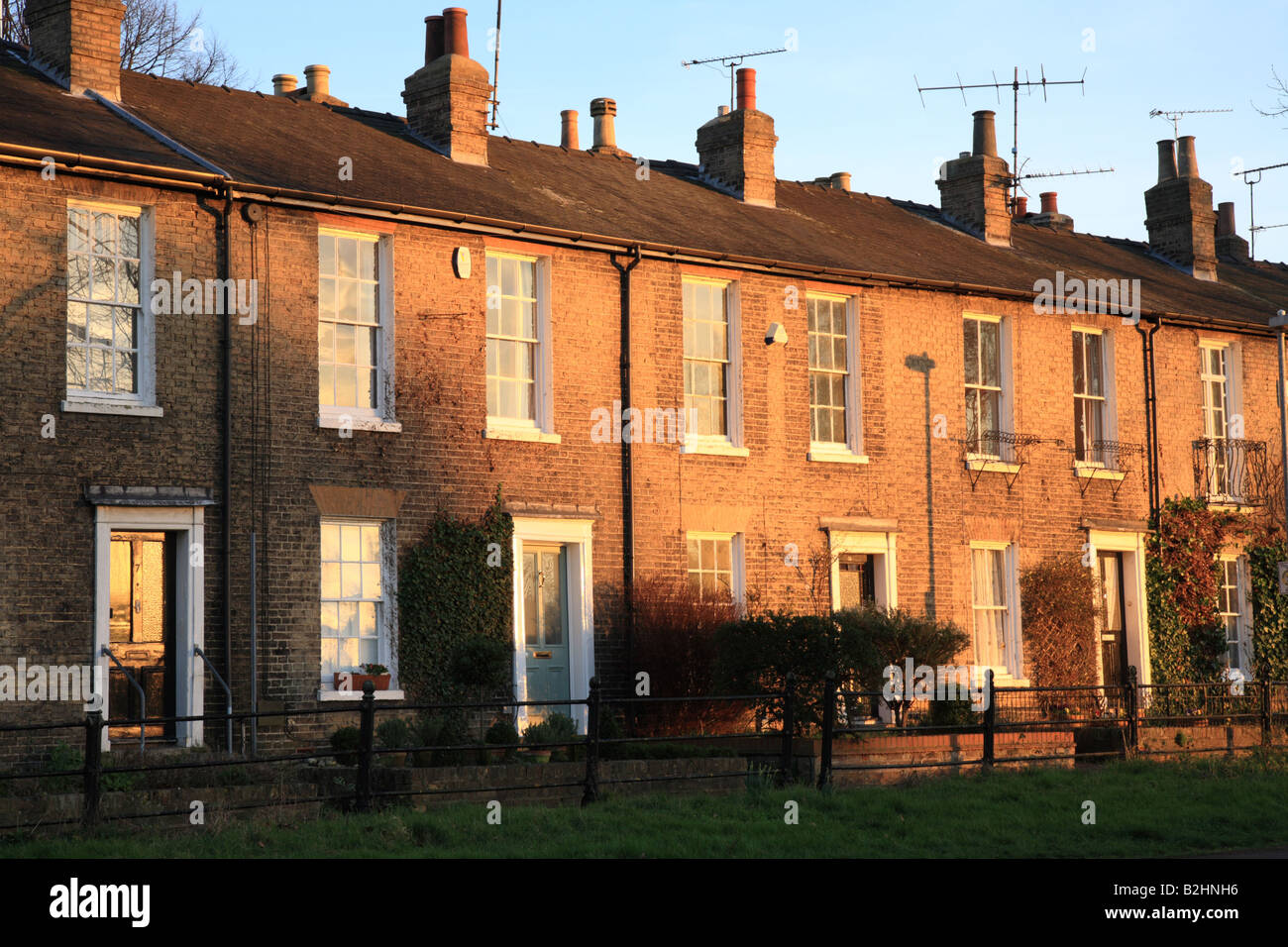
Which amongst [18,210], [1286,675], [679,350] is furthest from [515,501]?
[1286,675]

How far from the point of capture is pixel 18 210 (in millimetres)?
16828

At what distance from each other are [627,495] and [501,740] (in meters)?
5.14

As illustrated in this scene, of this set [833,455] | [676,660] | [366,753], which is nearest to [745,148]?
[833,455]

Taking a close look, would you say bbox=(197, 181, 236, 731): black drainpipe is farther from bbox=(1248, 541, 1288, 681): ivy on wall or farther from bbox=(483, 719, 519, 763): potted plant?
bbox=(1248, 541, 1288, 681): ivy on wall

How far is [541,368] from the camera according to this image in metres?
20.8

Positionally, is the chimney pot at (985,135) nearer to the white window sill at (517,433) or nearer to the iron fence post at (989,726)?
the white window sill at (517,433)

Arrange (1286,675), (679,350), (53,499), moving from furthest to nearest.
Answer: (1286,675) < (679,350) < (53,499)

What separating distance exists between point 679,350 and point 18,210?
28.1 ft

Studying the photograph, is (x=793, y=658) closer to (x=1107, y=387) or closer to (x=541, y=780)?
(x=541, y=780)

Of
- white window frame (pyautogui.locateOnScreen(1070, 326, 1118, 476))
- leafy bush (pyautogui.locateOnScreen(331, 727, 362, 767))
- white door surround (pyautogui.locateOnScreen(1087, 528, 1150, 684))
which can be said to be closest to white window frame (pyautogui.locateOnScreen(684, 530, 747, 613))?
leafy bush (pyautogui.locateOnScreen(331, 727, 362, 767))

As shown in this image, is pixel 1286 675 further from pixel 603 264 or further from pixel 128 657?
pixel 128 657

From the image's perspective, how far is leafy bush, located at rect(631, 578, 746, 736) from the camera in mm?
20438

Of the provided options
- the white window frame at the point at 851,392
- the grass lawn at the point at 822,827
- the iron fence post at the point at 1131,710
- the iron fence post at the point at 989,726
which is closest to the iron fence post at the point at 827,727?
the grass lawn at the point at 822,827
